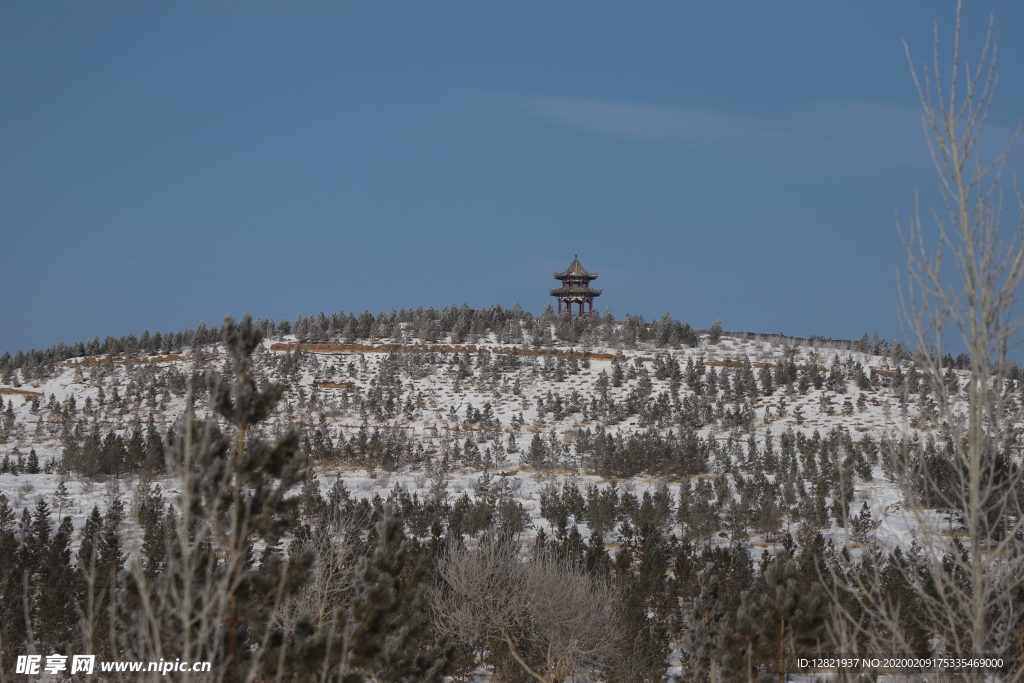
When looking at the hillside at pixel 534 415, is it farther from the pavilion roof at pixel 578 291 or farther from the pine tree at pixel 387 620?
the pine tree at pixel 387 620

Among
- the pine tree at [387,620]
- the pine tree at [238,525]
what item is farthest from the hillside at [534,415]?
the pine tree at [238,525]

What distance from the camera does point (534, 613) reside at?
2267 centimetres

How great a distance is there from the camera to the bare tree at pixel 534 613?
22.2 metres

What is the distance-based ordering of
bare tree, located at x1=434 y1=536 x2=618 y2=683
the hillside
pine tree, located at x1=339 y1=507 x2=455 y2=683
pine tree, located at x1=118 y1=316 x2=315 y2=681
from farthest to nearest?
1. the hillside
2. bare tree, located at x1=434 y1=536 x2=618 y2=683
3. pine tree, located at x1=339 y1=507 x2=455 y2=683
4. pine tree, located at x1=118 y1=316 x2=315 y2=681

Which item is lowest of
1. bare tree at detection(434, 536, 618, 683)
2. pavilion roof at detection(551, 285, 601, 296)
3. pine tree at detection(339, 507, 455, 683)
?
bare tree at detection(434, 536, 618, 683)

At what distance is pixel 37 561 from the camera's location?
24.1m

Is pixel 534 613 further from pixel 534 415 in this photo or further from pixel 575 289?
pixel 575 289

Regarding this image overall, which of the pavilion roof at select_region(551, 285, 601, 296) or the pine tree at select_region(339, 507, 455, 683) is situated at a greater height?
the pavilion roof at select_region(551, 285, 601, 296)

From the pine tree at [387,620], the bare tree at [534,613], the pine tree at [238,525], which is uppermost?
the pine tree at [238,525]

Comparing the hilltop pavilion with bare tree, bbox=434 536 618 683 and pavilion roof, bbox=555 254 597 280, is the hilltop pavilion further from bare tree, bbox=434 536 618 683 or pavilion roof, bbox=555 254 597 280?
bare tree, bbox=434 536 618 683

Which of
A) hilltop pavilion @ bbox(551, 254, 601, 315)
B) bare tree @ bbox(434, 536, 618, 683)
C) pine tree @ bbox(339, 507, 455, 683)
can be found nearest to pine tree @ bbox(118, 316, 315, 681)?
pine tree @ bbox(339, 507, 455, 683)

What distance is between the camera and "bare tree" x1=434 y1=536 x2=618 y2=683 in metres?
22.2

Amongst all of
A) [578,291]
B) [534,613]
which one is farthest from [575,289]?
[534,613]

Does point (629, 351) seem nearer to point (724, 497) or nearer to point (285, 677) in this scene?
point (724, 497)
